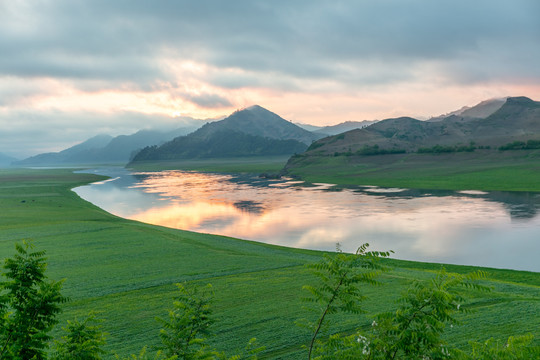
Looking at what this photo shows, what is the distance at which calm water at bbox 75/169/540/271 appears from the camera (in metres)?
41.4

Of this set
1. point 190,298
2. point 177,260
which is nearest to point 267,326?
point 190,298

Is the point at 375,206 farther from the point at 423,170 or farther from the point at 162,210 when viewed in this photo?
the point at 423,170

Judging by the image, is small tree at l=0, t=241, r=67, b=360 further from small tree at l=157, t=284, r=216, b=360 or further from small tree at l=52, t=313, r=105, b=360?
small tree at l=157, t=284, r=216, b=360

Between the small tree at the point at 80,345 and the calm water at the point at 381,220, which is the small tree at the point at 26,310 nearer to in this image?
the small tree at the point at 80,345

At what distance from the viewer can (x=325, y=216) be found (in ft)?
207

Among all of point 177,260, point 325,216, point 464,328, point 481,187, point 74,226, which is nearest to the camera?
point 464,328

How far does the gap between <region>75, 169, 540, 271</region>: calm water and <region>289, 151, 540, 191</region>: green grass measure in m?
13.9

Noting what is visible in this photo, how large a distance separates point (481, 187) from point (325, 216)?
51.2 meters

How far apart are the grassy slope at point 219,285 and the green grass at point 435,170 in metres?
74.0

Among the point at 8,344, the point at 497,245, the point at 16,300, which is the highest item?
the point at 16,300

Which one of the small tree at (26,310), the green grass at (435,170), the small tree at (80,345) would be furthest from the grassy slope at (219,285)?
the green grass at (435,170)

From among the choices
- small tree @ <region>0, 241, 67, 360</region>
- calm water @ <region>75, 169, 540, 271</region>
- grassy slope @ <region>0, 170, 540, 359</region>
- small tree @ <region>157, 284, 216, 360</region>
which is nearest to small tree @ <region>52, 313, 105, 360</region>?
small tree @ <region>0, 241, 67, 360</region>

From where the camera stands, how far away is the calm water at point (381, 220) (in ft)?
136

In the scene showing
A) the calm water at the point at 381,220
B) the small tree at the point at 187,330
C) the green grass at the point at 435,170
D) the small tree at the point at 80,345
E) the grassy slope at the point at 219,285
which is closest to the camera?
the small tree at the point at 80,345
